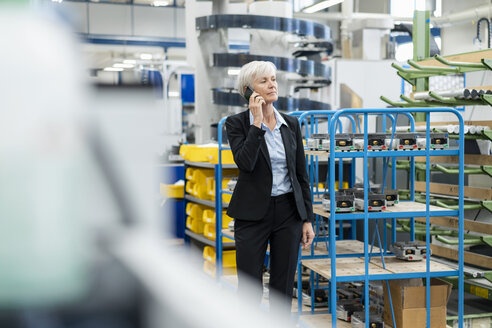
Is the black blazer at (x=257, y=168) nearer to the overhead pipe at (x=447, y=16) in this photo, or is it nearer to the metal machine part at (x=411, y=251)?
the metal machine part at (x=411, y=251)

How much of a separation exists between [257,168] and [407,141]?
91cm

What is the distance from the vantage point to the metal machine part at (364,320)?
3.24 m

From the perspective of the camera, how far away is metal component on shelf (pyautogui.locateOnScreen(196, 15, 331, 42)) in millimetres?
6449

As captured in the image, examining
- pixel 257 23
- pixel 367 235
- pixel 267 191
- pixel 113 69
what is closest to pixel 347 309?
pixel 367 235

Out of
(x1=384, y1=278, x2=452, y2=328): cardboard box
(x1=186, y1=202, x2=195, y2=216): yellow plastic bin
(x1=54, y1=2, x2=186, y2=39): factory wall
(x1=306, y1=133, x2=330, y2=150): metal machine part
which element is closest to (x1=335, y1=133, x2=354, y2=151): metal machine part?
(x1=306, y1=133, x2=330, y2=150): metal machine part

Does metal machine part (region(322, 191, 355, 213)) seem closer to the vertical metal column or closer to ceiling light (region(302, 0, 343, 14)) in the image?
the vertical metal column

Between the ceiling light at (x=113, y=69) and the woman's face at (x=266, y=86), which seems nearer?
the ceiling light at (x=113, y=69)

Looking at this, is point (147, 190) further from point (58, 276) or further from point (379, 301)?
point (379, 301)

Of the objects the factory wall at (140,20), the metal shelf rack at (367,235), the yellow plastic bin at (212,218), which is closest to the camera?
the metal shelf rack at (367,235)

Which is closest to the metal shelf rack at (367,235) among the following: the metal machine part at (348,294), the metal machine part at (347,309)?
the metal machine part at (347,309)

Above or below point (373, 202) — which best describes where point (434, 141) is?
above

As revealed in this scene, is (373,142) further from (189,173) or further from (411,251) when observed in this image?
(189,173)

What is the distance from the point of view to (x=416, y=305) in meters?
3.20

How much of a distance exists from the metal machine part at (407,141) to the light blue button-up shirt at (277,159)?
0.72m
